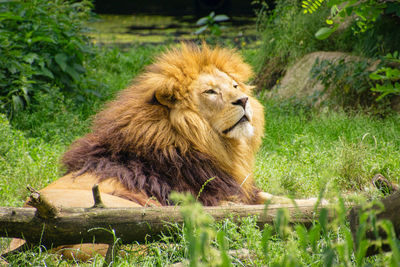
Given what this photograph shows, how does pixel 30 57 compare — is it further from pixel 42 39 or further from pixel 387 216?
pixel 387 216

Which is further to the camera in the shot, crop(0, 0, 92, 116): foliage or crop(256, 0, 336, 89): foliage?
crop(256, 0, 336, 89): foliage

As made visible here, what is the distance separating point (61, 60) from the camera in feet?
19.9

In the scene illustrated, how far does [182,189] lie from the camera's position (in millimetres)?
3094

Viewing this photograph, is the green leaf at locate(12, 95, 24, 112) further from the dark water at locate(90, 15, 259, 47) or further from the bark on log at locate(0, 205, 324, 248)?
the dark water at locate(90, 15, 259, 47)

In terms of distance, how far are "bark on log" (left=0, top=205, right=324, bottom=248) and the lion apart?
49 cm

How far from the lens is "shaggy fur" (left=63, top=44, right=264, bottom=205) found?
3.11m

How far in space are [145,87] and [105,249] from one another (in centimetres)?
126

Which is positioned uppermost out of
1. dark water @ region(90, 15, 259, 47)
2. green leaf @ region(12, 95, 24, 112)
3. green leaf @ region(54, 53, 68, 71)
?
green leaf @ region(54, 53, 68, 71)

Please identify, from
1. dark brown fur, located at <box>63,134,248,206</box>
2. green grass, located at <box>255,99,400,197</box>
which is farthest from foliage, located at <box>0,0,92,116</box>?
dark brown fur, located at <box>63,134,248,206</box>

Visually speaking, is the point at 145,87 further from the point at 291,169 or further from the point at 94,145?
the point at 291,169

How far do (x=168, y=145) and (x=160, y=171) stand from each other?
0.56 ft

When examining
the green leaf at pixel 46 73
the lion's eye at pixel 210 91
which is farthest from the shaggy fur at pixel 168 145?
the green leaf at pixel 46 73

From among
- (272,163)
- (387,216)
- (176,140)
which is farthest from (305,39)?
(387,216)

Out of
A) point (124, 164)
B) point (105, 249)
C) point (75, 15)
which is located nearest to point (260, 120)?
point (124, 164)
